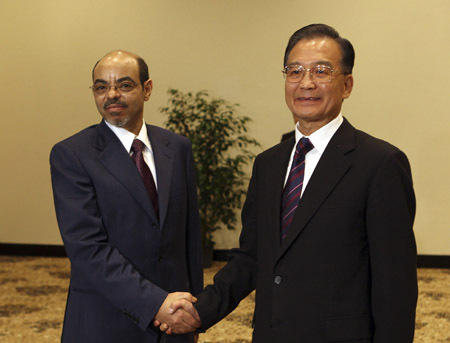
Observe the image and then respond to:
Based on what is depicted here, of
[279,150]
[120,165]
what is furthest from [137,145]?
[279,150]

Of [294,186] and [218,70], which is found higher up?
[218,70]

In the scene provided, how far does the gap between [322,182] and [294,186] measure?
123 mm

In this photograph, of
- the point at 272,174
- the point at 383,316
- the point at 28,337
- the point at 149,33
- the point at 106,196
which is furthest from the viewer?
the point at 149,33

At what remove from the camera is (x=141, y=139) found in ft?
7.73

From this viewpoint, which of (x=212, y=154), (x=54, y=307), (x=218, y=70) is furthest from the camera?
(x=218, y=70)

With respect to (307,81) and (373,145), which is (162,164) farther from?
(373,145)

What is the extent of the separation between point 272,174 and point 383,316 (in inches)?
22.4

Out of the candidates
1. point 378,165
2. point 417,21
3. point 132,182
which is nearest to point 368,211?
point 378,165

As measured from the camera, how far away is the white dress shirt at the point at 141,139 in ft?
7.59

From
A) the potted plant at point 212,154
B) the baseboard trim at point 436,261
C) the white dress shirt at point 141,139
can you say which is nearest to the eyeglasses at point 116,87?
the white dress shirt at point 141,139

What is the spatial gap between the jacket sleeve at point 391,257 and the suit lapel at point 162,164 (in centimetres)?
85

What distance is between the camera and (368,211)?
5.50 ft

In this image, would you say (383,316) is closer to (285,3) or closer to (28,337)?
(28,337)

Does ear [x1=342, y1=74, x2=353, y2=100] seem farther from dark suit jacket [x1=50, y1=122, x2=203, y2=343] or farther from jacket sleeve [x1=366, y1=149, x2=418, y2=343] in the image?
dark suit jacket [x1=50, y1=122, x2=203, y2=343]
